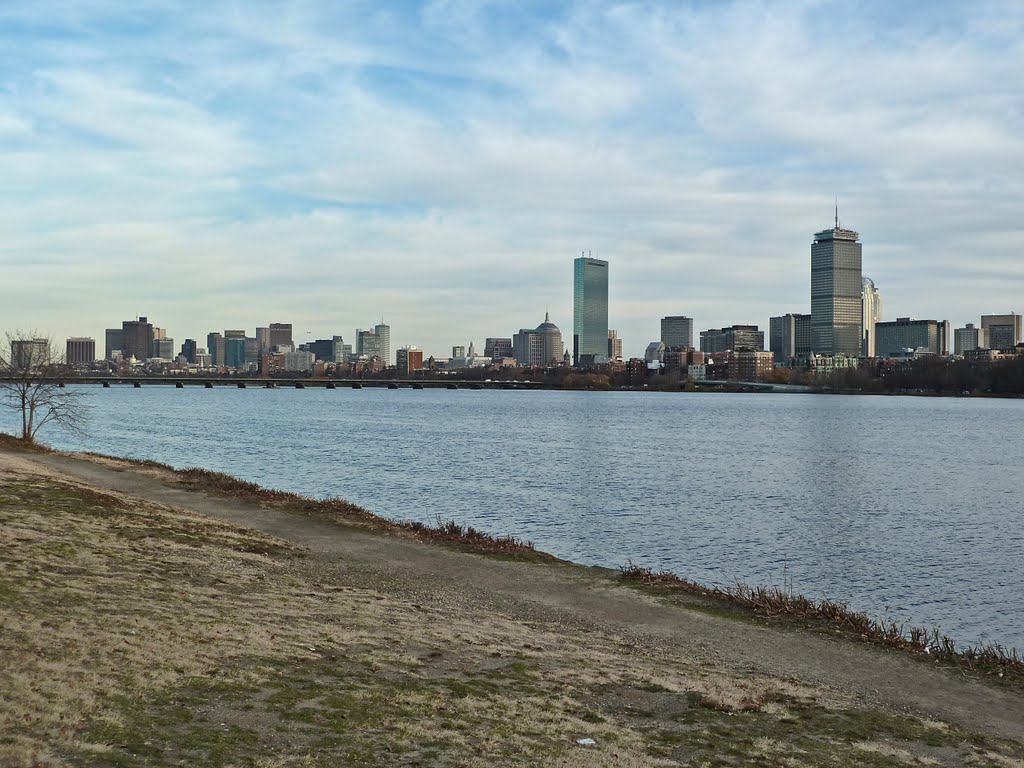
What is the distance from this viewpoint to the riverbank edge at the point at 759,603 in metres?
15.8

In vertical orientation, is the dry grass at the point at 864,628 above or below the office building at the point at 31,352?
below

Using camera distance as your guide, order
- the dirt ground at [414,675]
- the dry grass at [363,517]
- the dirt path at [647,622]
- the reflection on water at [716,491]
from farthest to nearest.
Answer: the reflection on water at [716,491], the dry grass at [363,517], the dirt path at [647,622], the dirt ground at [414,675]

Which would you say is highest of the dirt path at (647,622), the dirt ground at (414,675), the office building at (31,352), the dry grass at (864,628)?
the office building at (31,352)

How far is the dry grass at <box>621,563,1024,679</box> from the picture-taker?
15594 mm

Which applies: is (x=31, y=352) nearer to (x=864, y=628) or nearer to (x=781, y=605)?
(x=781, y=605)

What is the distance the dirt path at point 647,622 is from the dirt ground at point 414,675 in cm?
7

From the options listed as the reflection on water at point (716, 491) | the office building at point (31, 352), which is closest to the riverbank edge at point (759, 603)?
the reflection on water at point (716, 491)

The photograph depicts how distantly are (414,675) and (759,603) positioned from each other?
9.35 m

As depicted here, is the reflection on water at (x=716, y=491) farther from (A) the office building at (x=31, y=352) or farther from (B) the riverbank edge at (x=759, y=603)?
(A) the office building at (x=31, y=352)

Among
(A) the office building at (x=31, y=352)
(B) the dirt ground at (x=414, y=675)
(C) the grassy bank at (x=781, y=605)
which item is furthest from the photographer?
(A) the office building at (x=31, y=352)

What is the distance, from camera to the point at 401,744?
394 inches

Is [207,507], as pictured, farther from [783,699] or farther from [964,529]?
[964,529]

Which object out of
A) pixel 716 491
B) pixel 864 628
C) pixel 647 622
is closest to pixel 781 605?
pixel 864 628

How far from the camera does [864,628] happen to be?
57.2 ft
